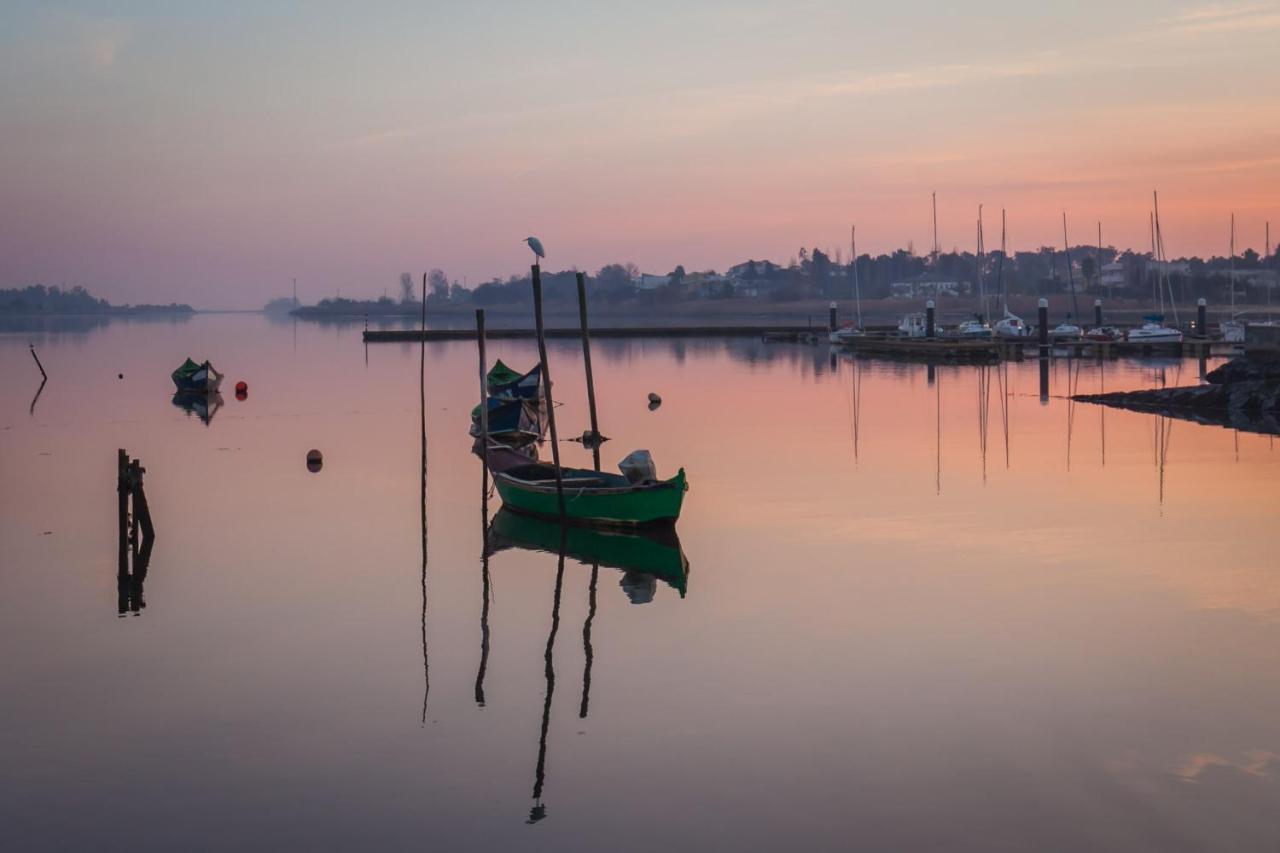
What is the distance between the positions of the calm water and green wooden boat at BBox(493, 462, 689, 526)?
1.06 meters

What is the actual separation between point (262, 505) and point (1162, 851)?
870 inches

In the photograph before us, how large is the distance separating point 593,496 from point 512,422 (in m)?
14.3

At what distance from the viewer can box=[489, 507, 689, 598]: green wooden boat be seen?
2208 cm

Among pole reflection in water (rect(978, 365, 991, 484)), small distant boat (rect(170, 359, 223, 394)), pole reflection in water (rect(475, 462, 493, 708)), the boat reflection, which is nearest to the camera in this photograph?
pole reflection in water (rect(475, 462, 493, 708))

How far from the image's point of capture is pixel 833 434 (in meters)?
41.9

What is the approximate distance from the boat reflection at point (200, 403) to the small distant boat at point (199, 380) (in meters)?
0.19

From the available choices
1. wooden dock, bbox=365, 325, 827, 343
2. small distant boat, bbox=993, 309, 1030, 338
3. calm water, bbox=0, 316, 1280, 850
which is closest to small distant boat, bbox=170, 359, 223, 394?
calm water, bbox=0, 316, 1280, 850

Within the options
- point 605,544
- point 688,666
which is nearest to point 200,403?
point 605,544

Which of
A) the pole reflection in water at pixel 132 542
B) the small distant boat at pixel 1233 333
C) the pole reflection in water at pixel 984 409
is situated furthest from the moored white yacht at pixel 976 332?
the pole reflection in water at pixel 132 542

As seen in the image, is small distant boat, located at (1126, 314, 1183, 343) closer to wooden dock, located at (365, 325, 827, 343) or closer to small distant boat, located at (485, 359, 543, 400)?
wooden dock, located at (365, 325, 827, 343)

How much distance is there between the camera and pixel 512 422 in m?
38.5

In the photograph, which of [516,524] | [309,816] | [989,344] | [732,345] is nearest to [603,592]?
[516,524]

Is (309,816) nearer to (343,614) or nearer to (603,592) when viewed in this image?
(343,614)

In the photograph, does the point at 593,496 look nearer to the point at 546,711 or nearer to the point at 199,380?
the point at 546,711
